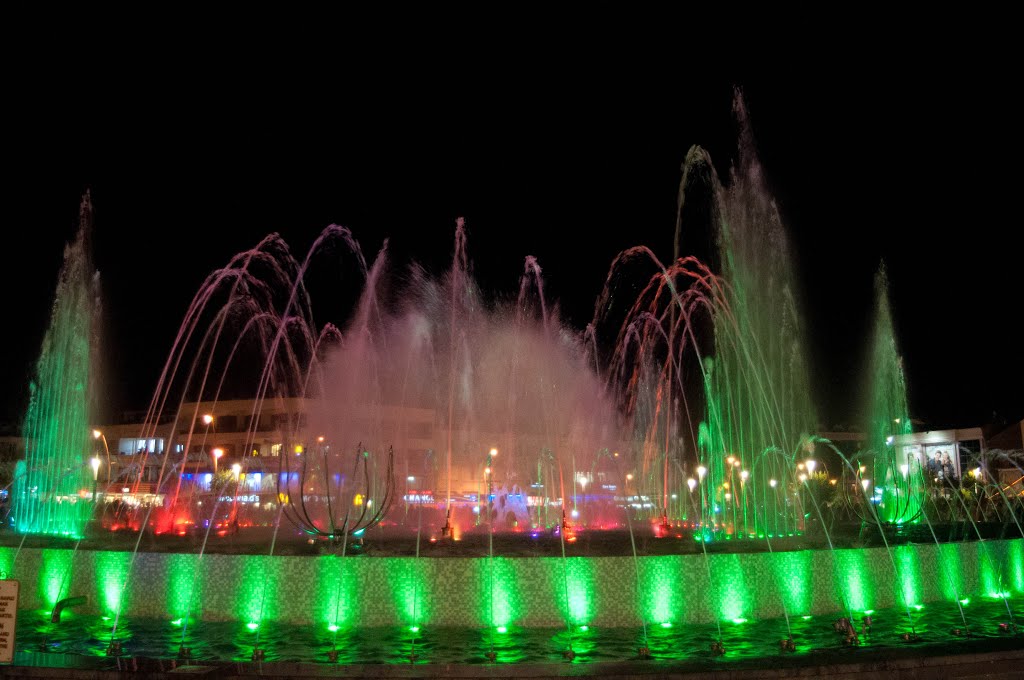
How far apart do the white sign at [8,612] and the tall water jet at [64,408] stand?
21.3 m

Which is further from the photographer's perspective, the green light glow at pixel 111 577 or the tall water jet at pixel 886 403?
the tall water jet at pixel 886 403

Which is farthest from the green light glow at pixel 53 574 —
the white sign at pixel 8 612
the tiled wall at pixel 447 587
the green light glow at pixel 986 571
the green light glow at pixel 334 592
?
the green light glow at pixel 986 571

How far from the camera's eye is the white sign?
311 inches

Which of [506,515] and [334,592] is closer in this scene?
[334,592]

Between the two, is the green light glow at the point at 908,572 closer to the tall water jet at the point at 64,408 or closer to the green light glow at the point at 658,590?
the green light glow at the point at 658,590

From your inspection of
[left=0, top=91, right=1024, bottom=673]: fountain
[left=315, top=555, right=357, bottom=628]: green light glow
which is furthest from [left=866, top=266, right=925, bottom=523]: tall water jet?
[left=315, top=555, right=357, bottom=628]: green light glow

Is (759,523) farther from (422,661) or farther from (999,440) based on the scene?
(999,440)

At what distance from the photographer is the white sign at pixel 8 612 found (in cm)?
791

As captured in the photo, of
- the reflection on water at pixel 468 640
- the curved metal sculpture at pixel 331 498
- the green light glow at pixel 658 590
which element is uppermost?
the curved metal sculpture at pixel 331 498

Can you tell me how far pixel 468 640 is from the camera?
11.6 meters

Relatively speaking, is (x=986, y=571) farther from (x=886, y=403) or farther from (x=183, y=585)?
(x=886, y=403)

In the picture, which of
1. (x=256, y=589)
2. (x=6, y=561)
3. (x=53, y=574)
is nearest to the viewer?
(x=256, y=589)

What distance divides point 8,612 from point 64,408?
2815 centimetres

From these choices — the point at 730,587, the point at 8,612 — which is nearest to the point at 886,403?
the point at 730,587
